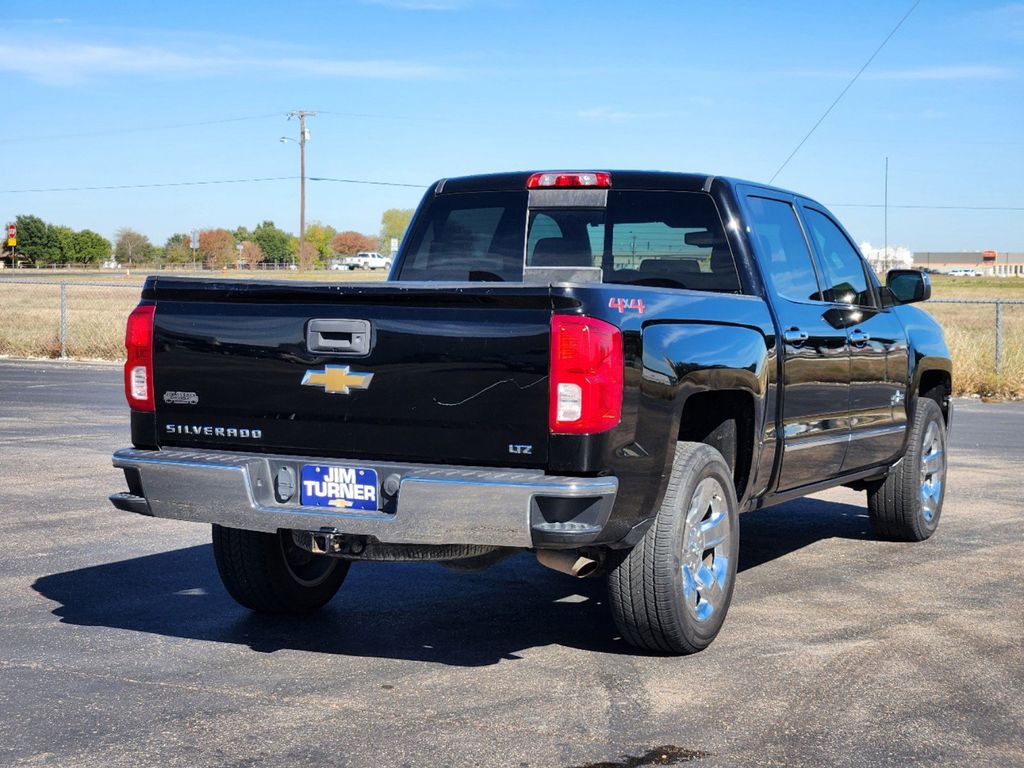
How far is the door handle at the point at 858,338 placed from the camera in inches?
290

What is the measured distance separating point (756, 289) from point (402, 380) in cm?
217

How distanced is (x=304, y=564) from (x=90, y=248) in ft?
503

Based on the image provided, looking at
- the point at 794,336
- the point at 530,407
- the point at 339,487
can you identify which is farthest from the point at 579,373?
the point at 794,336

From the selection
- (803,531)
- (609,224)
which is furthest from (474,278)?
(803,531)

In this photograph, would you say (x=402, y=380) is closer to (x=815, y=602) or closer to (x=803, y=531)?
(x=815, y=602)

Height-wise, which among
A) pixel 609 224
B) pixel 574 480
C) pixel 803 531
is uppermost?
pixel 609 224

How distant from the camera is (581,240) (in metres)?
7.05

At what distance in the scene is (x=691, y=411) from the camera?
6.04 meters

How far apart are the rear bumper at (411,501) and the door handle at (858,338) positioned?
291 cm

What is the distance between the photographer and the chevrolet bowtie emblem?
5.14 metres

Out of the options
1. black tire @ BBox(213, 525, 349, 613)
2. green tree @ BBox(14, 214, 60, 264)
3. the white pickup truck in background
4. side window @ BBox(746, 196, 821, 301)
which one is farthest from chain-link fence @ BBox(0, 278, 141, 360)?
green tree @ BBox(14, 214, 60, 264)

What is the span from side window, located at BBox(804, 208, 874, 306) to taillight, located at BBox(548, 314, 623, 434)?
2.89m

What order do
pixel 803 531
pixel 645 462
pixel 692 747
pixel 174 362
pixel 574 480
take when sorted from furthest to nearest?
pixel 803 531 < pixel 174 362 < pixel 645 462 < pixel 574 480 < pixel 692 747

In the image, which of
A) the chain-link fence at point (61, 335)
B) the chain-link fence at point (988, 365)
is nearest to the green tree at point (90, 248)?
the chain-link fence at point (61, 335)
